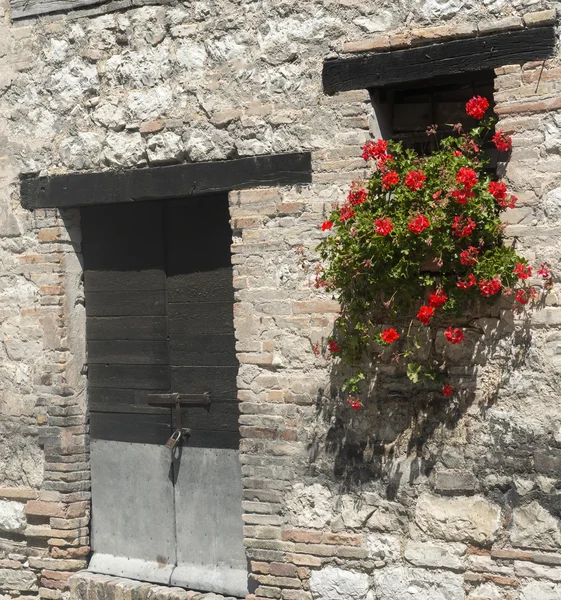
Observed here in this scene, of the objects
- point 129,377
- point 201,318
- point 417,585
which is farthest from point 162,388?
point 417,585

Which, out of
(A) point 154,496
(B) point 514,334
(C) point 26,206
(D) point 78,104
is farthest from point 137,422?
(B) point 514,334

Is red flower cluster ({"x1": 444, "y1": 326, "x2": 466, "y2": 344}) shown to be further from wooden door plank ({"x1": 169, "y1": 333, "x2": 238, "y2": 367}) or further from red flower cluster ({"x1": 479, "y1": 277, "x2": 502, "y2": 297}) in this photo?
wooden door plank ({"x1": 169, "y1": 333, "x2": 238, "y2": 367})

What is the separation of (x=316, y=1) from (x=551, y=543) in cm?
292

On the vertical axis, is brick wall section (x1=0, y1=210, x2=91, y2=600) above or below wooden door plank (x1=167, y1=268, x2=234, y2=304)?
below

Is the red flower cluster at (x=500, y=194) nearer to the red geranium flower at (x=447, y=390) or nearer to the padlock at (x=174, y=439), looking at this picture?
the red geranium flower at (x=447, y=390)

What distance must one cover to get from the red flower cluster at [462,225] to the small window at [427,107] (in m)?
0.74

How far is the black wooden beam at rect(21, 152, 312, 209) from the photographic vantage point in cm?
492

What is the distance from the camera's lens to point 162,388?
18.4 ft

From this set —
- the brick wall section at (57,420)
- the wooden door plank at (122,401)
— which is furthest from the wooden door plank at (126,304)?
the wooden door plank at (122,401)

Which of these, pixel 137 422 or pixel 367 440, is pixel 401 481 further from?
pixel 137 422

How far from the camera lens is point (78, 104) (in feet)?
18.2

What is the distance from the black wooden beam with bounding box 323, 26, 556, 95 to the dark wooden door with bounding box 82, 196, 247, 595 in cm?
107

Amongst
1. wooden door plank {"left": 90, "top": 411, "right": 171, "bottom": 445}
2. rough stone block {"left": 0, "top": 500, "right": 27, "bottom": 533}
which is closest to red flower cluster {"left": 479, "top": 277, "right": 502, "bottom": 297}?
wooden door plank {"left": 90, "top": 411, "right": 171, "bottom": 445}

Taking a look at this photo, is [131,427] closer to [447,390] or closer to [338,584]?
[338,584]
